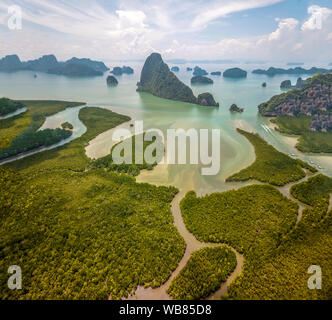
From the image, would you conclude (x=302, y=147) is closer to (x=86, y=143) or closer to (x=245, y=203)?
(x=245, y=203)

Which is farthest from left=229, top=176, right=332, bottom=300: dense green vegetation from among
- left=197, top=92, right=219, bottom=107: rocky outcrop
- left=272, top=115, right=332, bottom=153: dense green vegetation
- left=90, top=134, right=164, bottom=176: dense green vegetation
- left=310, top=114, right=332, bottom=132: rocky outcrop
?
left=197, top=92, right=219, bottom=107: rocky outcrop

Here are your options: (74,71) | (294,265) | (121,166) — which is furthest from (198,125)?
(74,71)

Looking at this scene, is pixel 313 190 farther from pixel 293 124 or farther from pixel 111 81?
pixel 111 81

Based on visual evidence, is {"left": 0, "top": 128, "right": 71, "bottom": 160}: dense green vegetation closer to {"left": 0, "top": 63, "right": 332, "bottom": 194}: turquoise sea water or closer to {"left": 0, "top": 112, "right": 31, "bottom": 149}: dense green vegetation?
{"left": 0, "top": 112, "right": 31, "bottom": 149}: dense green vegetation

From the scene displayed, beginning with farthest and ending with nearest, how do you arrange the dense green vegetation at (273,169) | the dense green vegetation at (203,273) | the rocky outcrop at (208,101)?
1. the rocky outcrop at (208,101)
2. the dense green vegetation at (273,169)
3. the dense green vegetation at (203,273)

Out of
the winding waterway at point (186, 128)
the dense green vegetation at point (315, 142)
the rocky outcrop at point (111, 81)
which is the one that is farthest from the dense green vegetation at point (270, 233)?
the rocky outcrop at point (111, 81)

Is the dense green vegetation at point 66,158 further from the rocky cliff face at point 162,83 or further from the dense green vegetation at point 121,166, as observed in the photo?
the rocky cliff face at point 162,83
